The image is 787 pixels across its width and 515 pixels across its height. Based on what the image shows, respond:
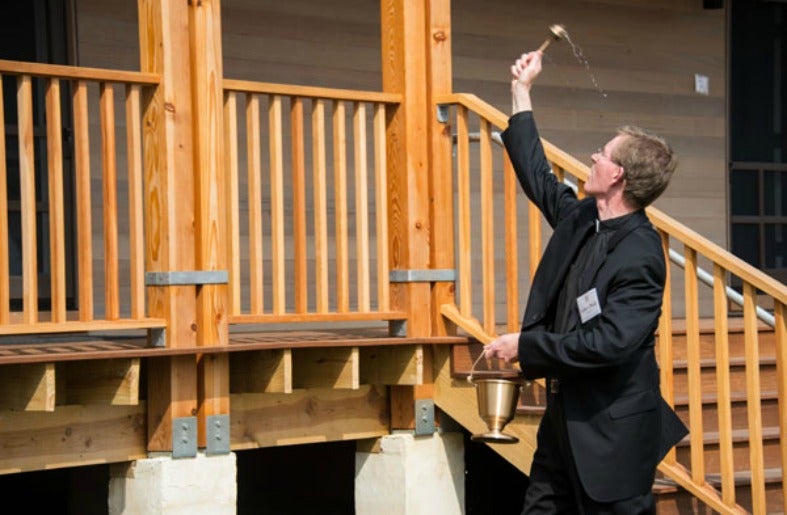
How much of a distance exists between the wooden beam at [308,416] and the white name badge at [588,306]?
84.7 inches

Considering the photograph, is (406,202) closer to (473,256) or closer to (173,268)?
(173,268)

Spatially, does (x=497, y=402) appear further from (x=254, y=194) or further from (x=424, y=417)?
(x=424, y=417)

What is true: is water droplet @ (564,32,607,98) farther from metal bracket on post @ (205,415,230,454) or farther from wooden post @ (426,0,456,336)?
metal bracket on post @ (205,415,230,454)

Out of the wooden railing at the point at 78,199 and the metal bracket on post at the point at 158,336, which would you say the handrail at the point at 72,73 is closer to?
the wooden railing at the point at 78,199

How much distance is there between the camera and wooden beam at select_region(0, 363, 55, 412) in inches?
207

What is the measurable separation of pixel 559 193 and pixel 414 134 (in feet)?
5.78

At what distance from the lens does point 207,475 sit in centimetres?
576

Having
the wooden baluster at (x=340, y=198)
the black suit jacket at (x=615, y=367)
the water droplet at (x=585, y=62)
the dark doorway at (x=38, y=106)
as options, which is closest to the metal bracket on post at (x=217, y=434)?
the wooden baluster at (x=340, y=198)

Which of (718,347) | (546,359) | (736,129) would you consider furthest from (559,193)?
(736,129)

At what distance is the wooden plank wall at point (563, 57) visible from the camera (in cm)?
755

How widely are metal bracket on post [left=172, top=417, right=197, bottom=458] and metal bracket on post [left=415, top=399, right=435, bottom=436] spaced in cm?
110

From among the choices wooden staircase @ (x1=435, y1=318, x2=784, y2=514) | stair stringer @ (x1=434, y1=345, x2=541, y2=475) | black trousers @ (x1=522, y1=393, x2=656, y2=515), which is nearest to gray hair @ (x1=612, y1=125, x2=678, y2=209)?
black trousers @ (x1=522, y1=393, x2=656, y2=515)

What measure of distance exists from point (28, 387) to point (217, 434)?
811 mm

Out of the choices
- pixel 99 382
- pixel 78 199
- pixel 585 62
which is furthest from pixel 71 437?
pixel 585 62
